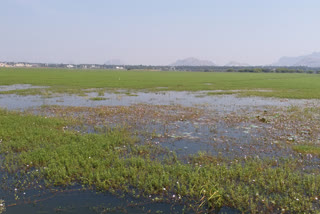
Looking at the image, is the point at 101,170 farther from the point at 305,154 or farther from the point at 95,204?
the point at 305,154

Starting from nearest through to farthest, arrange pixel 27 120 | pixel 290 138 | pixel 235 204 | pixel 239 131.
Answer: pixel 235 204, pixel 290 138, pixel 239 131, pixel 27 120

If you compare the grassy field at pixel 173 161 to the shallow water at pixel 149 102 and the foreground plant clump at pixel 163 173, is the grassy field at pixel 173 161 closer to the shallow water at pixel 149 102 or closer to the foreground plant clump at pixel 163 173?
the foreground plant clump at pixel 163 173

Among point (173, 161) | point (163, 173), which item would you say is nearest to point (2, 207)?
point (163, 173)

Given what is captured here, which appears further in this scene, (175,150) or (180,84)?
(180,84)

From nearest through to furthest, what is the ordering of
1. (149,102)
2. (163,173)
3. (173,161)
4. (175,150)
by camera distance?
(163,173)
(173,161)
(175,150)
(149,102)

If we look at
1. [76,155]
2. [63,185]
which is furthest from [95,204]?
[76,155]

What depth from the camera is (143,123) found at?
1395cm

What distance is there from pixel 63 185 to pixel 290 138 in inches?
370

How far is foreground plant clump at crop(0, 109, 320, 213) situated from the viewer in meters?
6.17

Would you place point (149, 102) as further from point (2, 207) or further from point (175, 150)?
point (2, 207)

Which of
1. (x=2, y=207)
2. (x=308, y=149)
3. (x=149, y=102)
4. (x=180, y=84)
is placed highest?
(x=180, y=84)

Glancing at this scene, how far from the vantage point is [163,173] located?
7.33 metres

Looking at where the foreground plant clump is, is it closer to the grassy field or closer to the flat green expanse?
the grassy field

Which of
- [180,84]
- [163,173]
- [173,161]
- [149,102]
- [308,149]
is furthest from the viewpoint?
[180,84]
